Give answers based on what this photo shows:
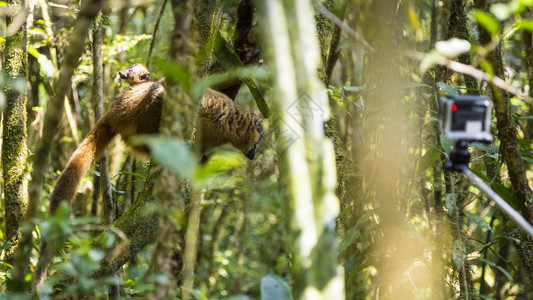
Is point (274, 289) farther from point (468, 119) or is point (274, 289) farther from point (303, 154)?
point (468, 119)

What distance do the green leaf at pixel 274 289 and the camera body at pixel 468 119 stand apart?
83cm

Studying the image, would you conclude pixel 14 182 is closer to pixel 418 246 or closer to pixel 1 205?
pixel 1 205

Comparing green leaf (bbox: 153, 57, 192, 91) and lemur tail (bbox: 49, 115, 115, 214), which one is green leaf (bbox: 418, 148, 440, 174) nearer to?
green leaf (bbox: 153, 57, 192, 91)

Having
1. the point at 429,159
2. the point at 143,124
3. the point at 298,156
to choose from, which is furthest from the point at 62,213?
the point at 143,124

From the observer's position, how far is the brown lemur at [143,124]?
3.48 meters

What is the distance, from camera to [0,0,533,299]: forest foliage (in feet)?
3.90

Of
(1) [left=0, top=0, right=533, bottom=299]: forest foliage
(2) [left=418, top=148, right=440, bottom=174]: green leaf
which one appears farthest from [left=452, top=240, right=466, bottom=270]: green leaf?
(2) [left=418, top=148, right=440, bottom=174]: green leaf

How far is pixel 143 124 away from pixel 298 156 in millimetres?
3123

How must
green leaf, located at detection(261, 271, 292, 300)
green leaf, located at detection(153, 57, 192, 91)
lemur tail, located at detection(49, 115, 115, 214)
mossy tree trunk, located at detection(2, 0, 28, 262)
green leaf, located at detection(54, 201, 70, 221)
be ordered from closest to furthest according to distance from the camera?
green leaf, located at detection(153, 57, 192, 91), green leaf, located at detection(54, 201, 70, 221), green leaf, located at detection(261, 271, 292, 300), mossy tree trunk, located at detection(2, 0, 28, 262), lemur tail, located at detection(49, 115, 115, 214)

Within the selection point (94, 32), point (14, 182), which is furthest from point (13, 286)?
point (94, 32)

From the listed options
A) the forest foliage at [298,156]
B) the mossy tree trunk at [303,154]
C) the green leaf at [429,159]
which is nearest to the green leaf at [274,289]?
the forest foliage at [298,156]

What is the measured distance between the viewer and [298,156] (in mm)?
1205

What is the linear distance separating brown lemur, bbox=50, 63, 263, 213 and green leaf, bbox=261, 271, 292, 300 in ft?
5.83

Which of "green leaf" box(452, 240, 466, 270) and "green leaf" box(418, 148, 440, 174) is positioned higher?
"green leaf" box(418, 148, 440, 174)
